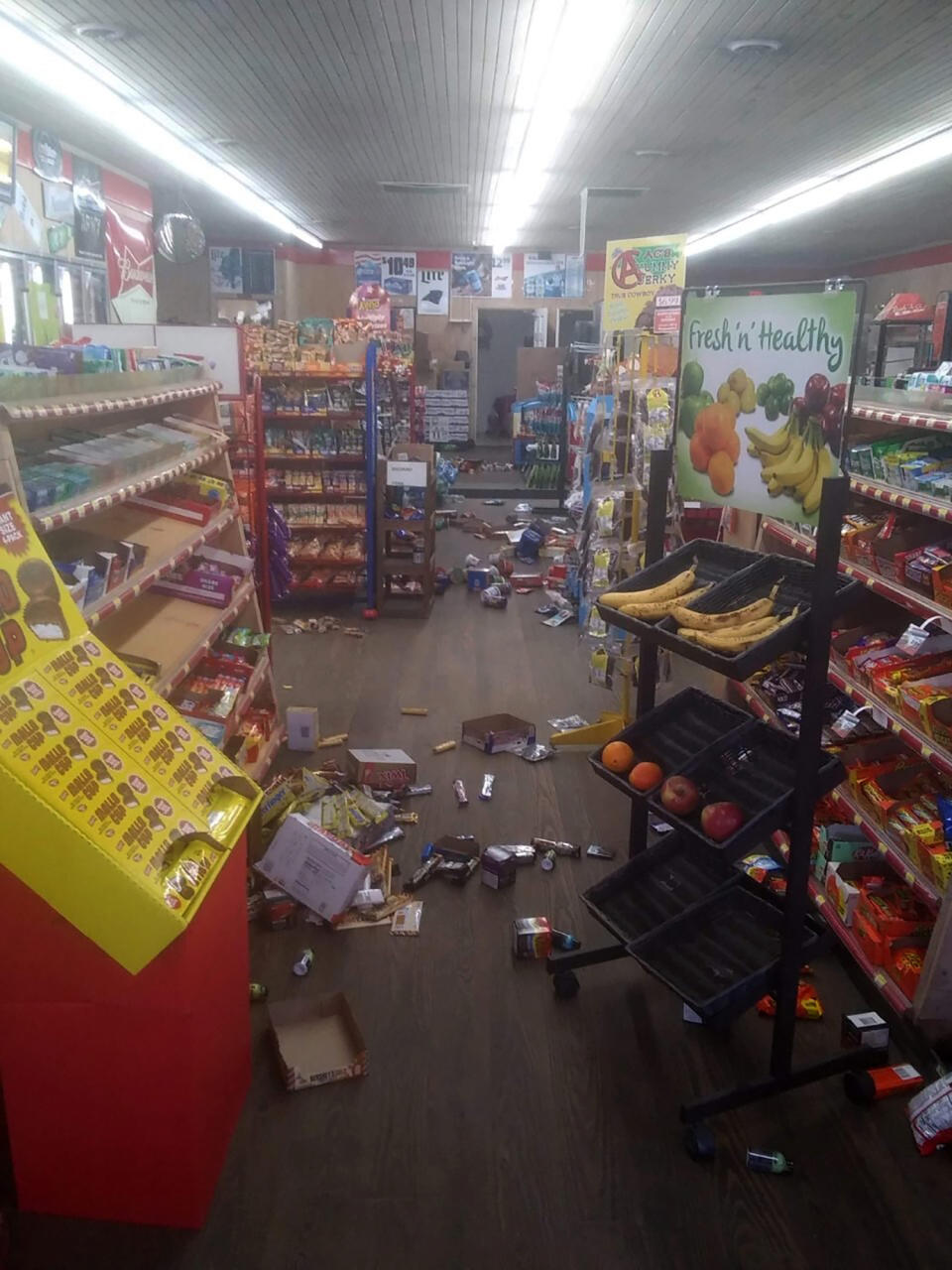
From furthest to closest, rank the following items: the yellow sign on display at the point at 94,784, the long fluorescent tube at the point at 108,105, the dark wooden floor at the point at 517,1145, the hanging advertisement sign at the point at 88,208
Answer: the hanging advertisement sign at the point at 88,208
the long fluorescent tube at the point at 108,105
the dark wooden floor at the point at 517,1145
the yellow sign on display at the point at 94,784

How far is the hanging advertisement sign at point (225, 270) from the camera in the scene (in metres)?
17.2

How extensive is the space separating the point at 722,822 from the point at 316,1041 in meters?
1.47

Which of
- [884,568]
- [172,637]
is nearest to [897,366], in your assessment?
[884,568]

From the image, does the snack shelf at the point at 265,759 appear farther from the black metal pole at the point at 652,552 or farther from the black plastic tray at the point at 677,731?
the black plastic tray at the point at 677,731

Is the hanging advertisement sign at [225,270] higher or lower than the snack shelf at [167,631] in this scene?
higher

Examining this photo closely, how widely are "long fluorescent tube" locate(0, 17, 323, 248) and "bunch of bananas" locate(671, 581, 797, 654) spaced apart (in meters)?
5.75

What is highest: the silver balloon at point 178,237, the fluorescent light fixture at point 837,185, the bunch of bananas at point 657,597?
the fluorescent light fixture at point 837,185

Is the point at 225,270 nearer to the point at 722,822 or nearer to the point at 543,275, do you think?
the point at 543,275

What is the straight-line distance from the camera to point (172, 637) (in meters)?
3.98

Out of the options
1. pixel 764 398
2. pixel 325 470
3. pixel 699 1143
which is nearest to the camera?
pixel 699 1143

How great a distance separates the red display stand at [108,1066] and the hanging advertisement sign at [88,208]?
29.0ft

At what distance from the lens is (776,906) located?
3123 mm

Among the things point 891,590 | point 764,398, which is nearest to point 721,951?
point 891,590

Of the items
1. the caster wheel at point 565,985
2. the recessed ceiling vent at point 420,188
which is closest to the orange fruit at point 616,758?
the caster wheel at point 565,985
